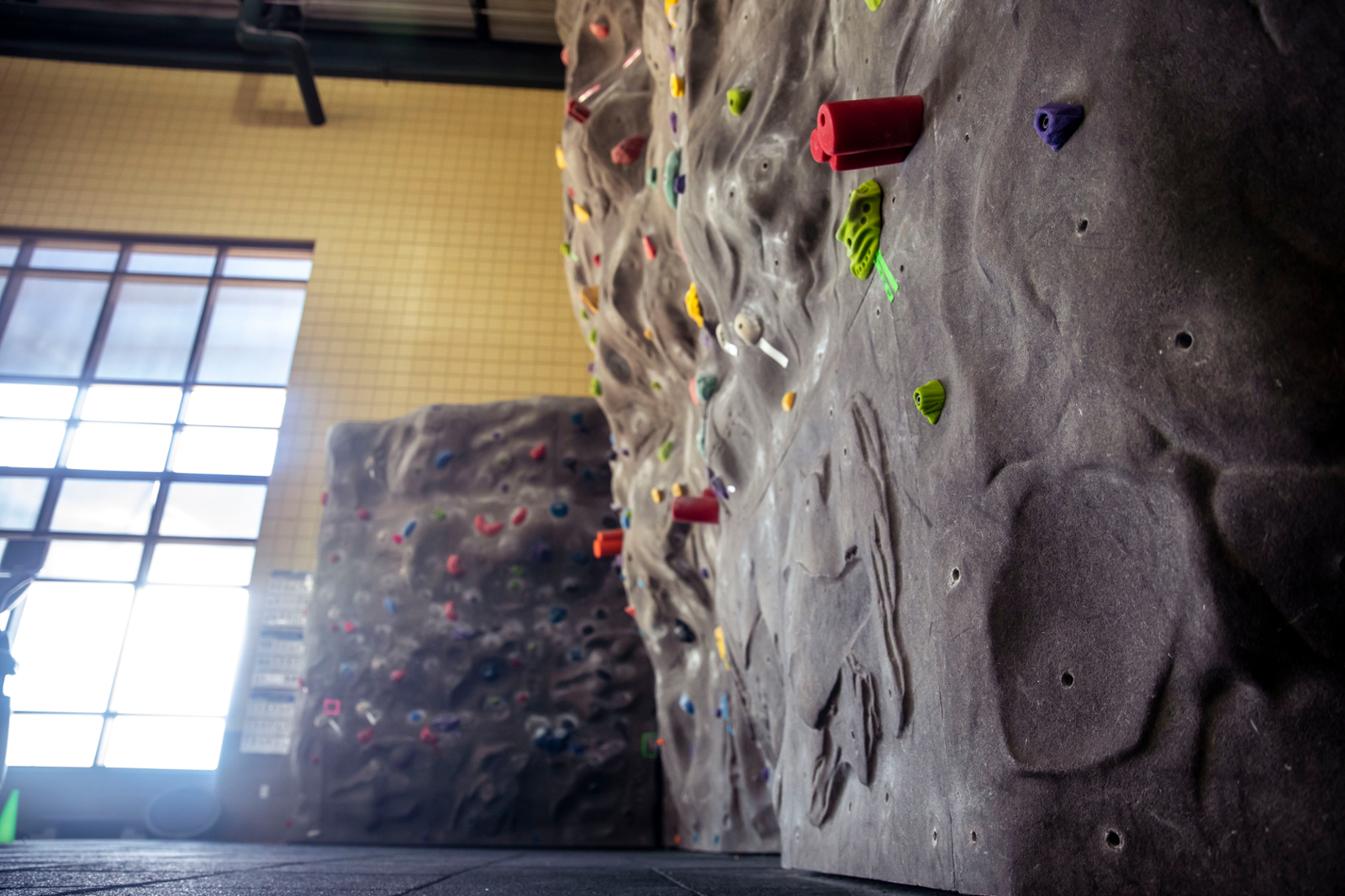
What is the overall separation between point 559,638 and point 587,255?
2747mm

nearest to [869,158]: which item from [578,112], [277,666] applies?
[578,112]

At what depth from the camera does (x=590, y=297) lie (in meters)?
4.50

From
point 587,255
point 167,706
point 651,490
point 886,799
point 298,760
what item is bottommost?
point 886,799

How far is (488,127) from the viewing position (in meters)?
9.93

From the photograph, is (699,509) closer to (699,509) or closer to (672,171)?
(699,509)

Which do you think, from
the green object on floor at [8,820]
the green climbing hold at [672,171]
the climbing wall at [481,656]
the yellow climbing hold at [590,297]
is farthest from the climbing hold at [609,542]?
the green object on floor at [8,820]

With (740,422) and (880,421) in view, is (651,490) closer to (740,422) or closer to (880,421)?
(740,422)

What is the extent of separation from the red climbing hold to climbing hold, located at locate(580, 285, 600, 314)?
1309 millimetres

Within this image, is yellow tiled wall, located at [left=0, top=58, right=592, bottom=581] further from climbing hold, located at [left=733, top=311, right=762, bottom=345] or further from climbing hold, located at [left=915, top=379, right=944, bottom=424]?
climbing hold, located at [left=915, top=379, right=944, bottom=424]

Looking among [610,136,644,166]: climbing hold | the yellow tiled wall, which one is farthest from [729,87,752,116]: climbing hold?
the yellow tiled wall

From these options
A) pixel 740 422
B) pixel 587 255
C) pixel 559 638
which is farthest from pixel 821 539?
pixel 559 638

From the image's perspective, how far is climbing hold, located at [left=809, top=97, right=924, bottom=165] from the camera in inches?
62.6

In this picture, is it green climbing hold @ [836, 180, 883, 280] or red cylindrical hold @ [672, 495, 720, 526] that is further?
red cylindrical hold @ [672, 495, 720, 526]

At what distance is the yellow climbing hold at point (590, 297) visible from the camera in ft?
14.7
